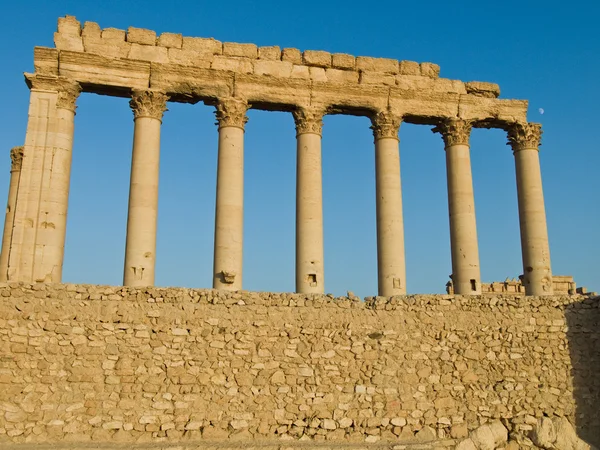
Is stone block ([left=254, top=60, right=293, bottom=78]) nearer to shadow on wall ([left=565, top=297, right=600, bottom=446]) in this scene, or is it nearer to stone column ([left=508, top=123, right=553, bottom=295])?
stone column ([left=508, top=123, right=553, bottom=295])

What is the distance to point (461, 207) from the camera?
26.2 metres

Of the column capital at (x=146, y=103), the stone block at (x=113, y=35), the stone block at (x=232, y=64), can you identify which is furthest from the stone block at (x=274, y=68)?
the stone block at (x=113, y=35)

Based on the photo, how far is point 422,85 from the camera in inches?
1076

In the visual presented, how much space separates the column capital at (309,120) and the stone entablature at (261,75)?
1.09ft

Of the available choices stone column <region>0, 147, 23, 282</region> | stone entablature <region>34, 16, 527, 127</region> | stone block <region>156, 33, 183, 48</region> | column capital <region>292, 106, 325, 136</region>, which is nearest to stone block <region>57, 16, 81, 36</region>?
stone entablature <region>34, 16, 527, 127</region>

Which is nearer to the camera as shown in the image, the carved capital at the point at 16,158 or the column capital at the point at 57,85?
the column capital at the point at 57,85

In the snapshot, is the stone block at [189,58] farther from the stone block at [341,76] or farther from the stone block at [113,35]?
the stone block at [341,76]

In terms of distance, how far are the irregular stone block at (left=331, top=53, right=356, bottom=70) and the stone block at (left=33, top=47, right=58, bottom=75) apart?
11.0 m

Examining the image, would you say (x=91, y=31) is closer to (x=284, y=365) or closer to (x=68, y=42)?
(x=68, y=42)

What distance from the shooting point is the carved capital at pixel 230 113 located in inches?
988

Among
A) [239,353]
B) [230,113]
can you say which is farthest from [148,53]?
[239,353]

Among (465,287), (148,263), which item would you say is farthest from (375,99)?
(148,263)

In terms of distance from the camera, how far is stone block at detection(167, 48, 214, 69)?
82.8 ft

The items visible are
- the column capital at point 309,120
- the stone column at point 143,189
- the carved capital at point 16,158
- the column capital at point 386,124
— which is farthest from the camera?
the carved capital at point 16,158
